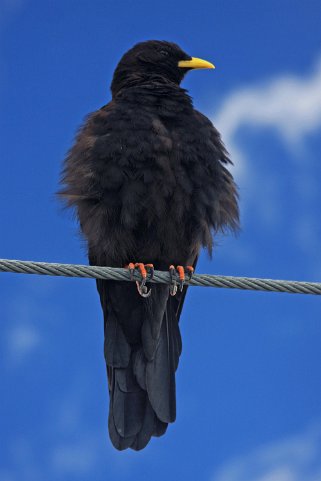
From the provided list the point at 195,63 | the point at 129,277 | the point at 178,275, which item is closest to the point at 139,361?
the point at 178,275

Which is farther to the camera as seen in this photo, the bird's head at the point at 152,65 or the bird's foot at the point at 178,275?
the bird's head at the point at 152,65

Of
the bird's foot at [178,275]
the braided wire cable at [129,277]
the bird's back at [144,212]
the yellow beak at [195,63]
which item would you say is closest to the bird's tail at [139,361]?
the bird's back at [144,212]

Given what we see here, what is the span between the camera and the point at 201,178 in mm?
4805

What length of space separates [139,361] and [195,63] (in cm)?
217

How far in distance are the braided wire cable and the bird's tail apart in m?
0.74

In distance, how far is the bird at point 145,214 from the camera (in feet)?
15.5

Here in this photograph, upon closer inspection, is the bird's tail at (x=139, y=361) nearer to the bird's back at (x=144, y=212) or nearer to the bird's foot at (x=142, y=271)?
the bird's back at (x=144, y=212)

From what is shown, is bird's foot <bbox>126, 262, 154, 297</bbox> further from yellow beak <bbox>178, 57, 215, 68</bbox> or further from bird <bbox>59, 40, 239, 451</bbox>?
yellow beak <bbox>178, 57, 215, 68</bbox>

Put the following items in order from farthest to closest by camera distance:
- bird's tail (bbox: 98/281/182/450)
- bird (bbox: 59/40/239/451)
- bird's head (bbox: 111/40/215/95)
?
bird's head (bbox: 111/40/215/95) → bird's tail (bbox: 98/281/182/450) → bird (bbox: 59/40/239/451)

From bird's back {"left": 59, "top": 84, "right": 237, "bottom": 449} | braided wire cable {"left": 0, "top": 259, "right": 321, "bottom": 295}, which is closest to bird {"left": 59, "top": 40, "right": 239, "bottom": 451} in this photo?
bird's back {"left": 59, "top": 84, "right": 237, "bottom": 449}

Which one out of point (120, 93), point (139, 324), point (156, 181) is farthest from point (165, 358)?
point (120, 93)

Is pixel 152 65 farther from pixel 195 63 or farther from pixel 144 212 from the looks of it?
pixel 144 212

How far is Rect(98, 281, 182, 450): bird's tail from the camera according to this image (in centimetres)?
495

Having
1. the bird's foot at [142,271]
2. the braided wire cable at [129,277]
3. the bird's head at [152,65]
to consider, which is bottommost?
the braided wire cable at [129,277]
